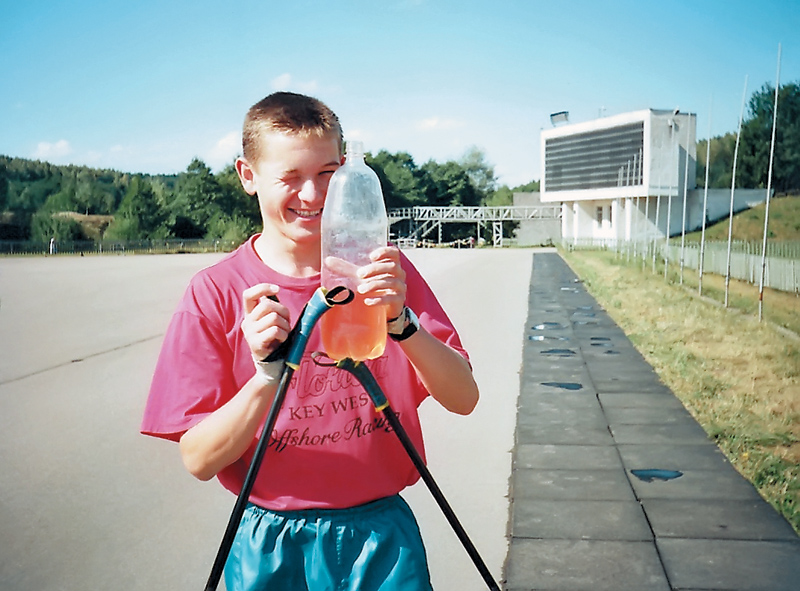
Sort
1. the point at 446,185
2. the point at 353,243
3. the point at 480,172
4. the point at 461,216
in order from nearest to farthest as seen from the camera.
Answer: the point at 353,243 → the point at 461,216 → the point at 446,185 → the point at 480,172

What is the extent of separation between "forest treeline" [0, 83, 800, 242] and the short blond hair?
490 inches

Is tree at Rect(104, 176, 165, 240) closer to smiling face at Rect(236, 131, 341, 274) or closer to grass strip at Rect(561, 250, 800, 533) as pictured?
grass strip at Rect(561, 250, 800, 533)

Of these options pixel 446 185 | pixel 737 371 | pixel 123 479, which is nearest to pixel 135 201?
pixel 446 185

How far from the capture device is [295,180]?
70.4 inches

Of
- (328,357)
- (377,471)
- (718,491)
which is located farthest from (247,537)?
(718,491)

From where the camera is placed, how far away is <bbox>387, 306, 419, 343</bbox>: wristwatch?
1.63 meters

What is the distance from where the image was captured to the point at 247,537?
6.23ft

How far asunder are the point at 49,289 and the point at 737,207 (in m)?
60.2

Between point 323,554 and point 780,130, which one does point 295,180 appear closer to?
point 323,554

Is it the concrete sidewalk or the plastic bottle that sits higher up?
the plastic bottle

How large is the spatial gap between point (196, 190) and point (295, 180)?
2635 inches

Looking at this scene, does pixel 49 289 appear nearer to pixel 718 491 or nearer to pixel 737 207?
pixel 718 491

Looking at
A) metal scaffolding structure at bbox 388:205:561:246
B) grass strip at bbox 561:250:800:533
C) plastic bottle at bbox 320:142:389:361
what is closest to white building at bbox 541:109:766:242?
metal scaffolding structure at bbox 388:205:561:246

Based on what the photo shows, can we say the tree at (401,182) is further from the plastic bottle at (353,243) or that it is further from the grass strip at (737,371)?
the plastic bottle at (353,243)
